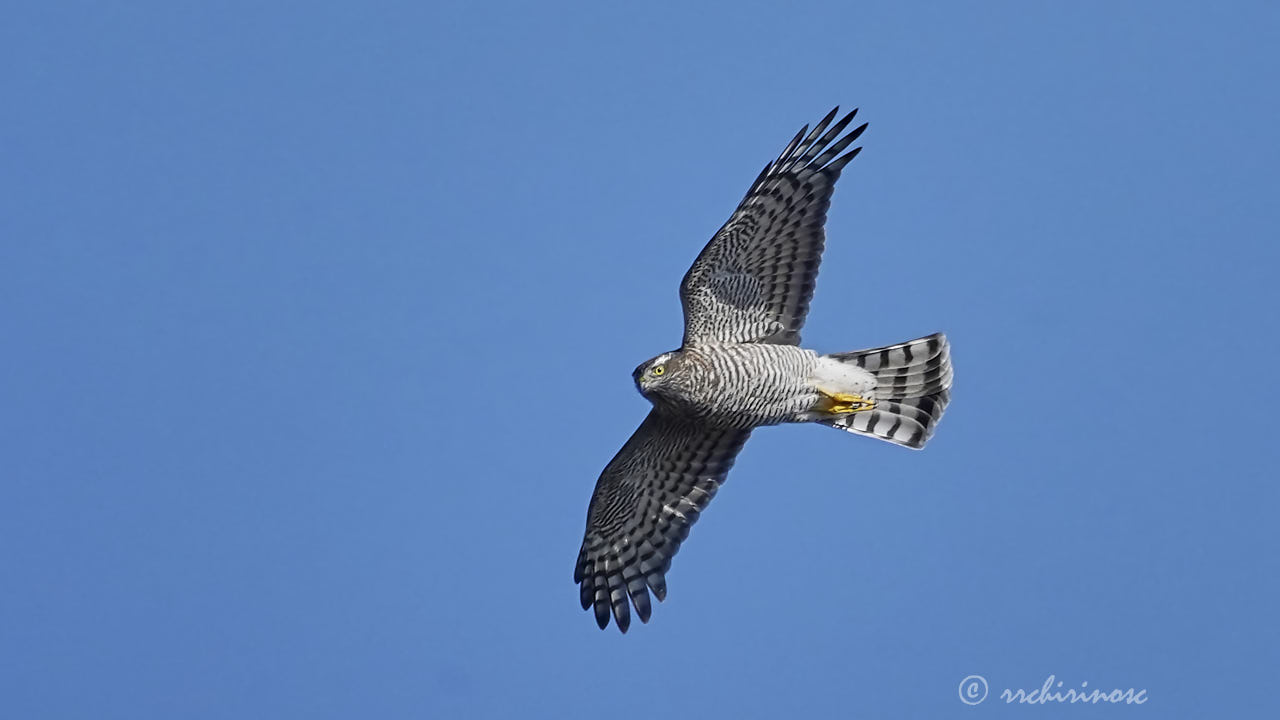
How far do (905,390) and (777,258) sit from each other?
1.53 m

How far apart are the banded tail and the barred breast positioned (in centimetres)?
49

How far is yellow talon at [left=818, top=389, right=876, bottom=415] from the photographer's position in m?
12.9

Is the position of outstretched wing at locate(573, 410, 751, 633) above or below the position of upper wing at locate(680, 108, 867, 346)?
below

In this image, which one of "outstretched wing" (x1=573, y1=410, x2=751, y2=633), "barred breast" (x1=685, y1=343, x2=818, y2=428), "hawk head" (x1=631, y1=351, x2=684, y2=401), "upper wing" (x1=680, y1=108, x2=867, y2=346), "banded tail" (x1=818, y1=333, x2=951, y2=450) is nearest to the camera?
"hawk head" (x1=631, y1=351, x2=684, y2=401)

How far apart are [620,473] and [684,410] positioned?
131 centimetres

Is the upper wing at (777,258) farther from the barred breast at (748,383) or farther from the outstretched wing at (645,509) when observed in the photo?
the outstretched wing at (645,509)

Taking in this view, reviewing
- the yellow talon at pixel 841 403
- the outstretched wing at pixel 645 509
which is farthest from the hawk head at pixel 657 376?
the yellow talon at pixel 841 403

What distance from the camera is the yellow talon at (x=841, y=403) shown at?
1289cm

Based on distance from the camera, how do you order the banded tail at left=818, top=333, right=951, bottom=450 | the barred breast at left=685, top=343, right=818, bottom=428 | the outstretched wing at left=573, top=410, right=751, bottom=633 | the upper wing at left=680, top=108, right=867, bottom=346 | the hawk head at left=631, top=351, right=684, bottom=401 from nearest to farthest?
the hawk head at left=631, top=351, right=684, bottom=401
the barred breast at left=685, top=343, right=818, bottom=428
the upper wing at left=680, top=108, right=867, bottom=346
the banded tail at left=818, top=333, right=951, bottom=450
the outstretched wing at left=573, top=410, right=751, bottom=633

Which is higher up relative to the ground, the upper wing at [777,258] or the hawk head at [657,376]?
the upper wing at [777,258]

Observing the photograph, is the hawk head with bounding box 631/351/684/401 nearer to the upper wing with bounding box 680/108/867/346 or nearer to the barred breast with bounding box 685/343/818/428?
the barred breast with bounding box 685/343/818/428

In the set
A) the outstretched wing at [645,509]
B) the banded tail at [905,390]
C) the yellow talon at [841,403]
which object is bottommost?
the outstretched wing at [645,509]

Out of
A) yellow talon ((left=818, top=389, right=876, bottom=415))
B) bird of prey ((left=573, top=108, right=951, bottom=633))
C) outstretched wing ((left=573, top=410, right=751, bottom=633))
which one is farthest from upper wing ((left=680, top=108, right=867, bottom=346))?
outstretched wing ((left=573, top=410, right=751, bottom=633))

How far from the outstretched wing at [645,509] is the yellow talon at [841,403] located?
824 millimetres
